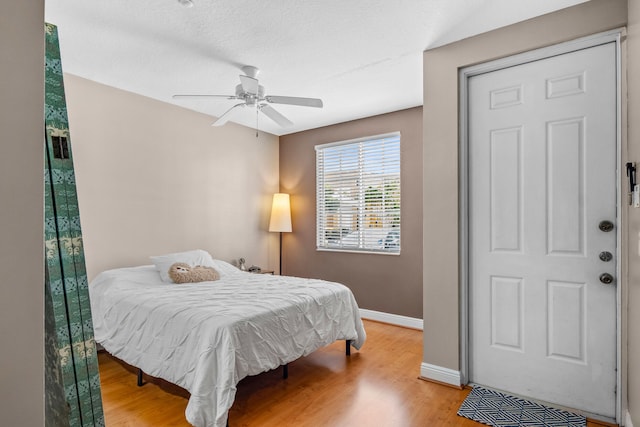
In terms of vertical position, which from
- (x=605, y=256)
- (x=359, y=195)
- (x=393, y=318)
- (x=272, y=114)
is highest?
(x=272, y=114)

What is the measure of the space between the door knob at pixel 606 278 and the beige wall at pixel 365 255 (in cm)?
199

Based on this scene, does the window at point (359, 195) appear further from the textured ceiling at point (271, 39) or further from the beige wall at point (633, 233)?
the beige wall at point (633, 233)

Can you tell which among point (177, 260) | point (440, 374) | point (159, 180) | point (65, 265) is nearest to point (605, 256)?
point (440, 374)

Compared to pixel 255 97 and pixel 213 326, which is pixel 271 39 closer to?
pixel 255 97

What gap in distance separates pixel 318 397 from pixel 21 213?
86.8 inches

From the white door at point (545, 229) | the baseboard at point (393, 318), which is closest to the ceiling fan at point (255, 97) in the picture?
the white door at point (545, 229)

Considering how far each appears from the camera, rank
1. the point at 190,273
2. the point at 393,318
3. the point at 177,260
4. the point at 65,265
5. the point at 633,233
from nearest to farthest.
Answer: the point at 65,265
the point at 633,233
the point at 190,273
the point at 177,260
the point at 393,318

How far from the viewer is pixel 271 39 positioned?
2.62 metres

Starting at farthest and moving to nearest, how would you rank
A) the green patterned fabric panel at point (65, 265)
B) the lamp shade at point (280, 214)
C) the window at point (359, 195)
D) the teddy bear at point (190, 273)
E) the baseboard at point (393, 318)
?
the lamp shade at point (280, 214) < the window at point (359, 195) < the baseboard at point (393, 318) < the teddy bear at point (190, 273) < the green patterned fabric panel at point (65, 265)

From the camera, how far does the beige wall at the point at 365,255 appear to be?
13.5 ft

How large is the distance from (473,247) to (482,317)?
0.51 meters

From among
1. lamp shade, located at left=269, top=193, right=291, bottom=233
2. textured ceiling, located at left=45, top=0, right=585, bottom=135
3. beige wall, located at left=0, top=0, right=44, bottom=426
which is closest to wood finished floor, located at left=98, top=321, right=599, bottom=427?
beige wall, located at left=0, top=0, right=44, bottom=426

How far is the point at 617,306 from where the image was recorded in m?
2.10

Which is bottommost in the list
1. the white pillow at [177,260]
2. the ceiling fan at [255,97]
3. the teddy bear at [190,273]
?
the teddy bear at [190,273]
